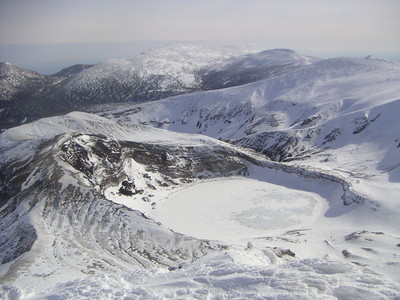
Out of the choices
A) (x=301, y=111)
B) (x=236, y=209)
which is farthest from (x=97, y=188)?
(x=301, y=111)

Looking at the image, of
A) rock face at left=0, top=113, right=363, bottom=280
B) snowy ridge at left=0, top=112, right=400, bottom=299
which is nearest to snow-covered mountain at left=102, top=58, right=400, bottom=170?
snowy ridge at left=0, top=112, right=400, bottom=299

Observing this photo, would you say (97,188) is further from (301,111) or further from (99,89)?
(99,89)

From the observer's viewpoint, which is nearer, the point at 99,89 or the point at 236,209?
the point at 236,209

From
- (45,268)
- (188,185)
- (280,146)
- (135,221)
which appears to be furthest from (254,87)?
(45,268)

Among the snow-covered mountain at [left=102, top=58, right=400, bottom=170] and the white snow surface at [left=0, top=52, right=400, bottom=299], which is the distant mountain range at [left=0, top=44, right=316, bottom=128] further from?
the white snow surface at [left=0, top=52, right=400, bottom=299]

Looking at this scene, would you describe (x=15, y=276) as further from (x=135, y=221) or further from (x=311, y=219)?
(x=311, y=219)
